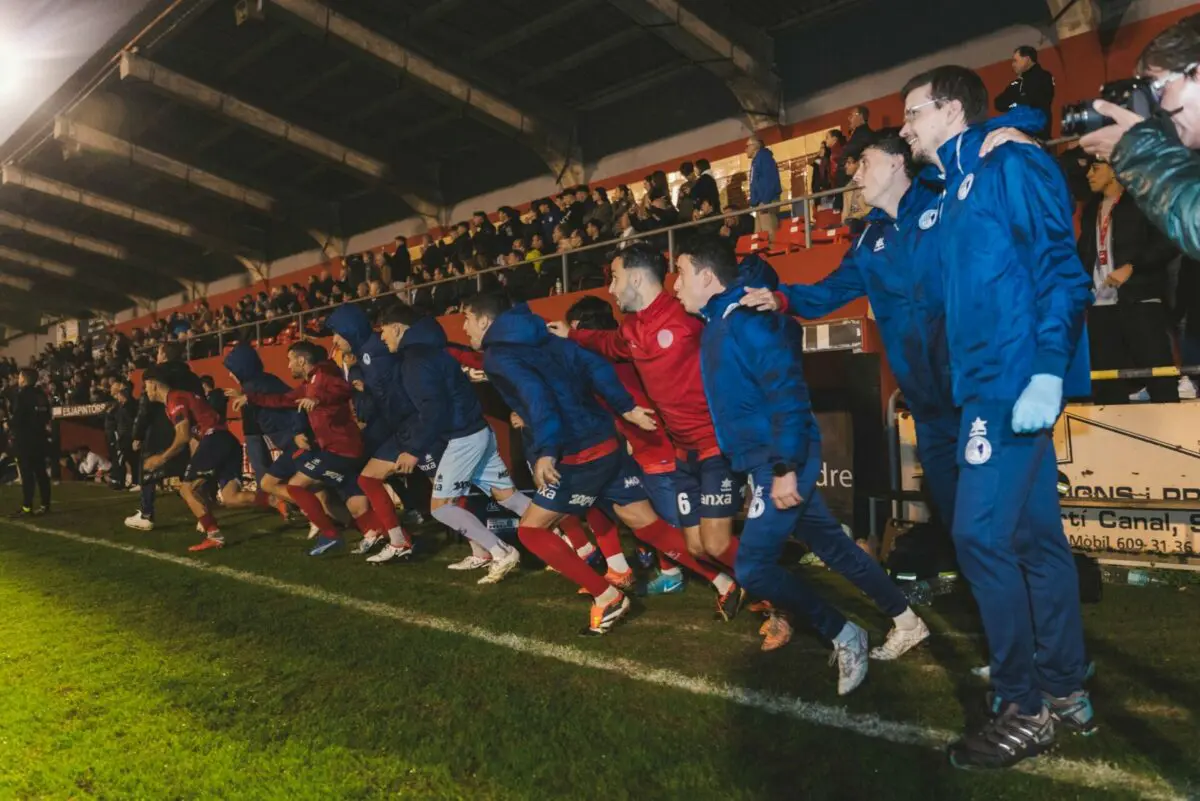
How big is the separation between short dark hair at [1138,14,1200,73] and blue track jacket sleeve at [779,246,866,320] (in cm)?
150

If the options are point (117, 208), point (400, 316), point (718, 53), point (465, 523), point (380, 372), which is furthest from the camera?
point (117, 208)

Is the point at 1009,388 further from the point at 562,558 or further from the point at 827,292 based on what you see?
the point at 562,558

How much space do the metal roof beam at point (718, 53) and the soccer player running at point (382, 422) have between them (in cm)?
903

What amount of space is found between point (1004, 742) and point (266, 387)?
7.85m

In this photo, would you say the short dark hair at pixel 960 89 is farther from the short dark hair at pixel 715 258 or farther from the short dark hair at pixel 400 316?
the short dark hair at pixel 400 316

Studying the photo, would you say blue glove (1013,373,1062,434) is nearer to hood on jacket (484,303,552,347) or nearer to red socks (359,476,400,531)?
hood on jacket (484,303,552,347)

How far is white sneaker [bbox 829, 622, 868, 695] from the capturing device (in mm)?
3564

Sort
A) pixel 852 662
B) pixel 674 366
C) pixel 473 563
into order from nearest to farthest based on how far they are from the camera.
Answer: pixel 852 662, pixel 674 366, pixel 473 563

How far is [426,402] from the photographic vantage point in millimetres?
6586

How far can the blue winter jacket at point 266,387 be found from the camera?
879cm

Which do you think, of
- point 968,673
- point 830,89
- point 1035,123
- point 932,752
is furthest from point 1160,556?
point 830,89

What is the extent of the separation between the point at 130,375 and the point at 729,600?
23401 millimetres

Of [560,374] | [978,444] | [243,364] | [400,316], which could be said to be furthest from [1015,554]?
[243,364]

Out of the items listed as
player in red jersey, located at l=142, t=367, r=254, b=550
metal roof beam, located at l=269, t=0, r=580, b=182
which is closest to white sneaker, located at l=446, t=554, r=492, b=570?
player in red jersey, located at l=142, t=367, r=254, b=550
